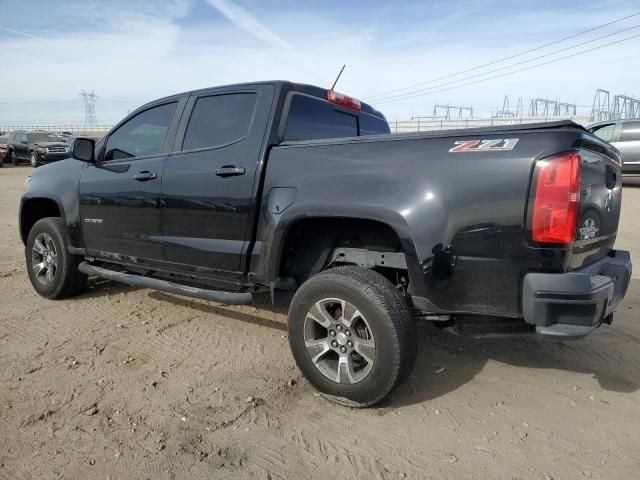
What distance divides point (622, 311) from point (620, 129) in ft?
34.4

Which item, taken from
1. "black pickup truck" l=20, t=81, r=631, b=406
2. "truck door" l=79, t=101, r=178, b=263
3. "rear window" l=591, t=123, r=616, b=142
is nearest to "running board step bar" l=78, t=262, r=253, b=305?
"black pickup truck" l=20, t=81, r=631, b=406

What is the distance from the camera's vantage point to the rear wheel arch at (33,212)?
4.91 meters

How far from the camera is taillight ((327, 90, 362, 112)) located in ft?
12.6

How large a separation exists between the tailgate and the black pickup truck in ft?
0.05

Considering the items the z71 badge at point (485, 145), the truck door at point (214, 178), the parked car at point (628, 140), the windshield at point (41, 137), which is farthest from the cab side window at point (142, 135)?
the windshield at point (41, 137)

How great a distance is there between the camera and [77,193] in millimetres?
4410

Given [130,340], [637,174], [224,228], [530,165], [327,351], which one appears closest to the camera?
[530,165]

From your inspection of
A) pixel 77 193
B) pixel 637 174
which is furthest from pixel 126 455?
pixel 637 174

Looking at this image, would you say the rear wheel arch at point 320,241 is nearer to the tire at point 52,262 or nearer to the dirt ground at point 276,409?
the dirt ground at point 276,409

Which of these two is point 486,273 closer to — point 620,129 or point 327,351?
point 327,351

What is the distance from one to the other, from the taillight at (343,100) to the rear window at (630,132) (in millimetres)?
11200

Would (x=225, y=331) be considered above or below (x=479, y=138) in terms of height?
below

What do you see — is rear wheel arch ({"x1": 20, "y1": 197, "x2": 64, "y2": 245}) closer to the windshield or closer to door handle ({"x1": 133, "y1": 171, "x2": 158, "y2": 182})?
door handle ({"x1": 133, "y1": 171, "x2": 158, "y2": 182})

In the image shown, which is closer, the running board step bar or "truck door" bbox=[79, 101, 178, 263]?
the running board step bar
